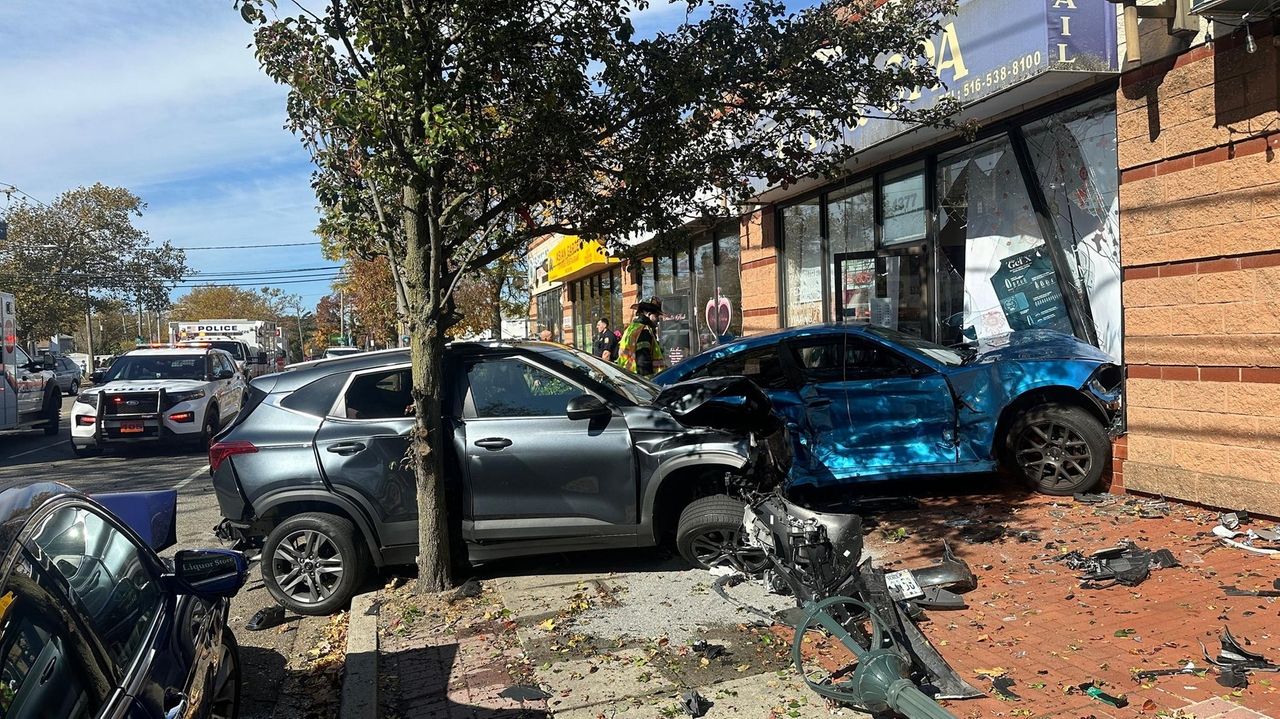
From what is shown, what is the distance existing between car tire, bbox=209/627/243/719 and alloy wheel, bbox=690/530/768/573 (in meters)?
2.95

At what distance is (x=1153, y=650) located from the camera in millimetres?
4070

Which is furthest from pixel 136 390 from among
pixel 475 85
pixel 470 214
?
pixel 475 85

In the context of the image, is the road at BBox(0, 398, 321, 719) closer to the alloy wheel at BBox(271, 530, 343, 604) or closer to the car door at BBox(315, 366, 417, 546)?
the alloy wheel at BBox(271, 530, 343, 604)

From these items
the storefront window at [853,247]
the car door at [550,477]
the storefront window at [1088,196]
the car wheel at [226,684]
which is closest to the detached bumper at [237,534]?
the car door at [550,477]

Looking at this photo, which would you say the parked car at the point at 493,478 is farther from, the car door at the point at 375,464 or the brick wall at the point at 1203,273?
the brick wall at the point at 1203,273

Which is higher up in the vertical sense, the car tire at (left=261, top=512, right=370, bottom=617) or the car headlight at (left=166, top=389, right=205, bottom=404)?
the car headlight at (left=166, top=389, right=205, bottom=404)

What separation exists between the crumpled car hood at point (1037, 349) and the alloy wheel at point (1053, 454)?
24.7 inches

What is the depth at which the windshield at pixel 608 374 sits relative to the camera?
600 centimetres

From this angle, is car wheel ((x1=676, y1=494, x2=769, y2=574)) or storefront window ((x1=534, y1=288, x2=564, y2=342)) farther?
storefront window ((x1=534, y1=288, x2=564, y2=342))

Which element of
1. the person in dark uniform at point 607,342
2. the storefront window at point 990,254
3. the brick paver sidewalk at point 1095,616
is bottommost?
the brick paver sidewalk at point 1095,616

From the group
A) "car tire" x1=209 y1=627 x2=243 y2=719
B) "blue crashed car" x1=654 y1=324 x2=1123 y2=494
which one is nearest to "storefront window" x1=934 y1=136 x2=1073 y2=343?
"blue crashed car" x1=654 y1=324 x2=1123 y2=494

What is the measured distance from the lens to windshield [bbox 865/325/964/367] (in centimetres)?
743

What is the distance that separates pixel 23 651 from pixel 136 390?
42.5ft

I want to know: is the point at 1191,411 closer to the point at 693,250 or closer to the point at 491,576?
the point at 491,576
